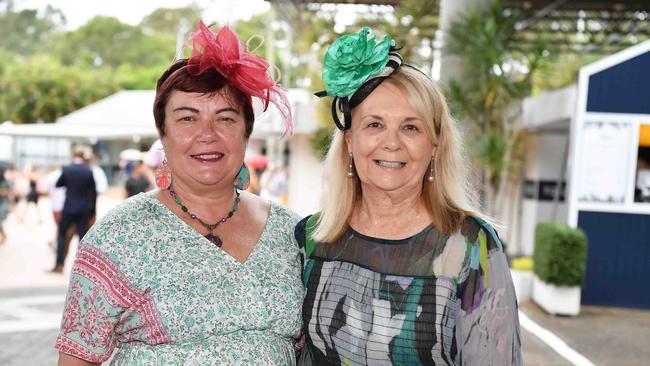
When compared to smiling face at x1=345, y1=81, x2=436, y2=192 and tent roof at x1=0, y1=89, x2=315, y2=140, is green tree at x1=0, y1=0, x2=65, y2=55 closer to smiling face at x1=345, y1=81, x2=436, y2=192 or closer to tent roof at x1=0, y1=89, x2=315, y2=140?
tent roof at x1=0, y1=89, x2=315, y2=140

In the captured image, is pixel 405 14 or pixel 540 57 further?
pixel 405 14

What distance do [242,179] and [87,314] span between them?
0.76m

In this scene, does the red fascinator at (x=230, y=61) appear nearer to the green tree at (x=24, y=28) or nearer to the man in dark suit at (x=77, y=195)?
the man in dark suit at (x=77, y=195)

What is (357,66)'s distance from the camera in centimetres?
218

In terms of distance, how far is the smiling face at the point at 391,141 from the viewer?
215 centimetres

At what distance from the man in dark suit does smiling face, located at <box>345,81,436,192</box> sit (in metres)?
8.16

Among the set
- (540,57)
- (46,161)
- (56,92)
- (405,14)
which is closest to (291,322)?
(540,57)

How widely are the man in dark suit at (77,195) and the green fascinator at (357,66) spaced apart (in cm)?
810

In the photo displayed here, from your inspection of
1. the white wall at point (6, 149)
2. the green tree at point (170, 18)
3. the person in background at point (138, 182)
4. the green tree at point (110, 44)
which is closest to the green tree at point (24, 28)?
the green tree at point (110, 44)

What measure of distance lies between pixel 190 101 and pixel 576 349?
5594 mm

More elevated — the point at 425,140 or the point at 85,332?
the point at 425,140

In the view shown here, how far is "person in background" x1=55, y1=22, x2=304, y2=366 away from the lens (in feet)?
6.88

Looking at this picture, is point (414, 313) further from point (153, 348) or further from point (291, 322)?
point (153, 348)

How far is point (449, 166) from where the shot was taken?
2.24 meters
